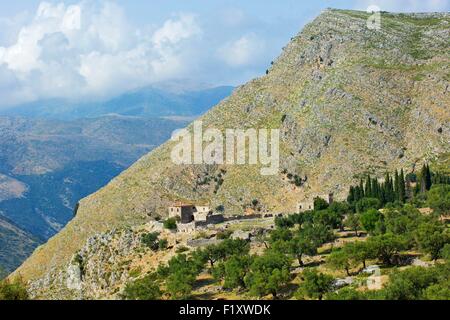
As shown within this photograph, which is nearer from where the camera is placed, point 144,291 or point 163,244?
point 144,291

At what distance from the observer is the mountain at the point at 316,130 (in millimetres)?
139750

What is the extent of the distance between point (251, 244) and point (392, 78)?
264ft

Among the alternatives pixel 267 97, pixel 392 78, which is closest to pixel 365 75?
pixel 392 78

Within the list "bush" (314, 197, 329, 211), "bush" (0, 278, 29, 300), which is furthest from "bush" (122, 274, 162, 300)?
"bush" (314, 197, 329, 211)

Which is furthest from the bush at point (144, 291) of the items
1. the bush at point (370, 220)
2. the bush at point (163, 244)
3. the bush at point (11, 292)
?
the bush at point (370, 220)

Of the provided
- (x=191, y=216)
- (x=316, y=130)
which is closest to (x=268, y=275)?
(x=191, y=216)

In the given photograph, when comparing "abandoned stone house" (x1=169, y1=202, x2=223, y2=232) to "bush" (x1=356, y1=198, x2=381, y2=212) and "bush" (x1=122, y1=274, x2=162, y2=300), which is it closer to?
"bush" (x1=356, y1=198, x2=381, y2=212)

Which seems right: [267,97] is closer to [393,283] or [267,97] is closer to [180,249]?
[180,249]

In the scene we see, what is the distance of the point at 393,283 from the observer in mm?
57688

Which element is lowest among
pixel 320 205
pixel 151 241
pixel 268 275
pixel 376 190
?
pixel 268 275

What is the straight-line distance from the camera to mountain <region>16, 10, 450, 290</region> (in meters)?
140

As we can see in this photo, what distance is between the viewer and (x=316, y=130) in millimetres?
152750

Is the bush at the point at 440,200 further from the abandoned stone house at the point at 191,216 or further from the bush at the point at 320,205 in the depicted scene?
the abandoned stone house at the point at 191,216

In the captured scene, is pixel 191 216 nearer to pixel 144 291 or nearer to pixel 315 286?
pixel 144 291
